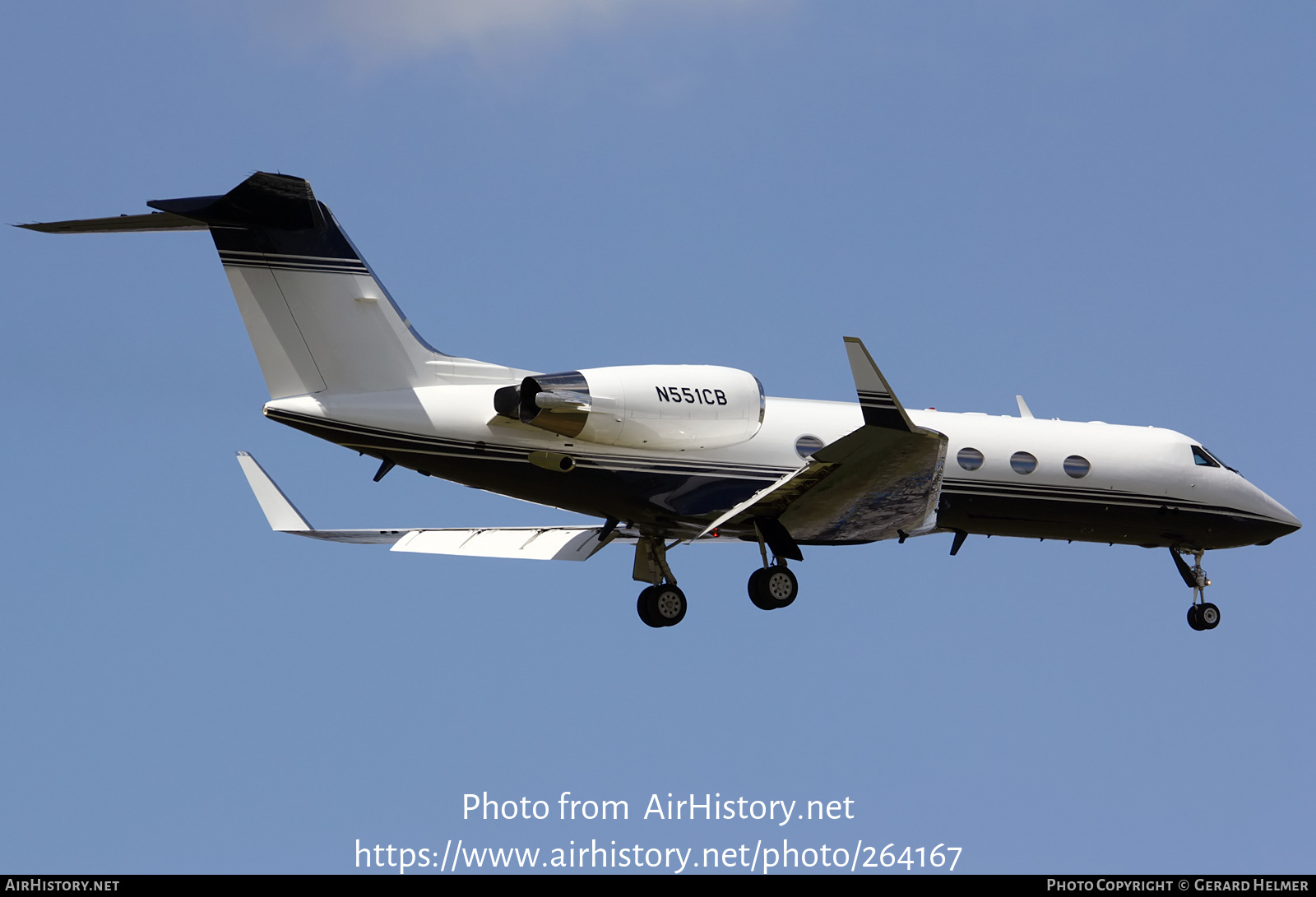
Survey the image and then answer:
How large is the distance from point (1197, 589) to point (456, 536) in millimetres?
11199

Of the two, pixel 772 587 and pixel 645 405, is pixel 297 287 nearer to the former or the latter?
pixel 645 405

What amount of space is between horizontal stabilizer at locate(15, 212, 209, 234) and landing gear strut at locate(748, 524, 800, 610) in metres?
7.70

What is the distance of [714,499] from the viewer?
1734 centimetres

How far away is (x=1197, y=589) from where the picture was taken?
70.3ft

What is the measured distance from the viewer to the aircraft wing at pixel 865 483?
47.5 ft

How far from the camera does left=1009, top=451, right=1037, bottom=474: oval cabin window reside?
63.1 feet

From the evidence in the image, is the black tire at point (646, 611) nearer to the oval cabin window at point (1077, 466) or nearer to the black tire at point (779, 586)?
the black tire at point (779, 586)

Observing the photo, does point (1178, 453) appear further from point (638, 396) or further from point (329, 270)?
point (329, 270)

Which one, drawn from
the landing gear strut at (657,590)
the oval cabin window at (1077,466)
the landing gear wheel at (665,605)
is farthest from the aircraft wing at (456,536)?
the oval cabin window at (1077,466)

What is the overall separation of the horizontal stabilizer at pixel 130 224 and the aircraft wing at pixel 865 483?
22.2 feet

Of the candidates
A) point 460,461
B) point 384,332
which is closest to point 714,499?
point 460,461

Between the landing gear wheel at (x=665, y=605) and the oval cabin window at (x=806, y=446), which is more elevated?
the oval cabin window at (x=806, y=446)

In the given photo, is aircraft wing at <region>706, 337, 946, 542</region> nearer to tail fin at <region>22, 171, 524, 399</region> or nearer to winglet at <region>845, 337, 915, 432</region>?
winglet at <region>845, 337, 915, 432</region>

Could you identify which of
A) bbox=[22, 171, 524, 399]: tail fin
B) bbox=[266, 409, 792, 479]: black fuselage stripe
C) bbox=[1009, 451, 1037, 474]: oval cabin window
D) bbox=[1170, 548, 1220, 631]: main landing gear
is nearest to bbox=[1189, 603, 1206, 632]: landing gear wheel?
bbox=[1170, 548, 1220, 631]: main landing gear
